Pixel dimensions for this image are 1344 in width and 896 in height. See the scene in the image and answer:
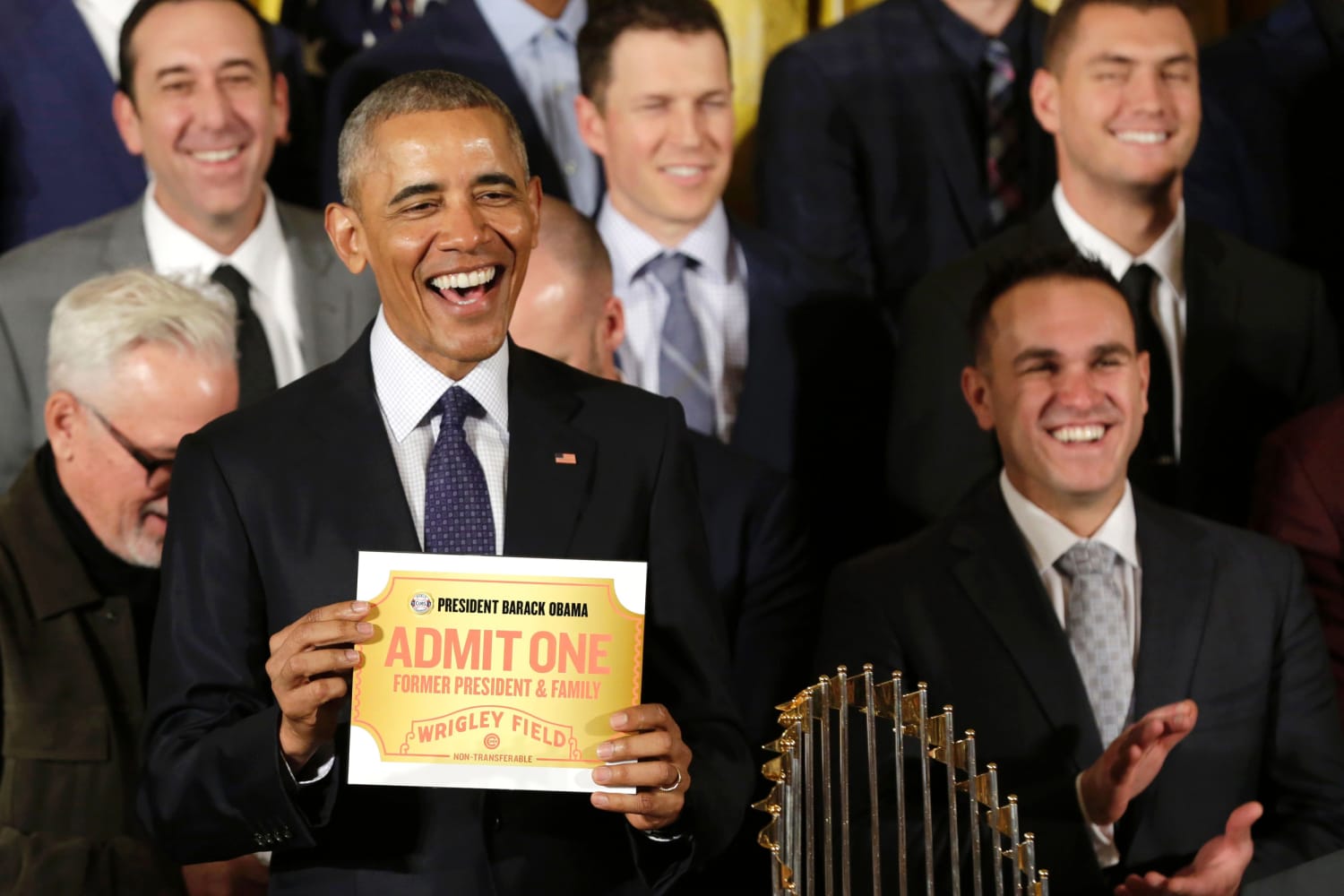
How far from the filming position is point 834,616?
3.01m

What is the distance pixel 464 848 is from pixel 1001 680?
1.29 meters

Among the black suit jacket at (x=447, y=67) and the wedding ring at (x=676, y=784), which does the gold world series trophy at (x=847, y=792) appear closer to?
the wedding ring at (x=676, y=784)

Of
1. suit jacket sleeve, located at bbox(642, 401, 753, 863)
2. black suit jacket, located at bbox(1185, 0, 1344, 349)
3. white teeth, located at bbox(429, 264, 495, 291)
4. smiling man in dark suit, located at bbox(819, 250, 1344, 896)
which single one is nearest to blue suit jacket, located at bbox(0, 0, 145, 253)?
white teeth, located at bbox(429, 264, 495, 291)

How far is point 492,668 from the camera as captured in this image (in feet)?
6.18

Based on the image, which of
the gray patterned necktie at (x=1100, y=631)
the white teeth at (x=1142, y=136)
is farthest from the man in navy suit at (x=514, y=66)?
the gray patterned necktie at (x=1100, y=631)

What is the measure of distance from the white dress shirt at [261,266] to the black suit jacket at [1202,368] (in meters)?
1.12

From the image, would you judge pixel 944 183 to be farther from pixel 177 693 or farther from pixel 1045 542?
pixel 177 693

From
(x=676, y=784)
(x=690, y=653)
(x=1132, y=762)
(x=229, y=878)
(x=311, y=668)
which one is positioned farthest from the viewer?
(x=229, y=878)

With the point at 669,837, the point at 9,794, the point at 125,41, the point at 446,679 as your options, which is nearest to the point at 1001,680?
the point at 669,837

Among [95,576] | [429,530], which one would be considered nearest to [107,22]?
[95,576]

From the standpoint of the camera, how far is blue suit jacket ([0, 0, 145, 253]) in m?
3.23

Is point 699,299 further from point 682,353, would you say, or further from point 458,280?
point 458,280

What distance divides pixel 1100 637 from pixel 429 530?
1.47 meters

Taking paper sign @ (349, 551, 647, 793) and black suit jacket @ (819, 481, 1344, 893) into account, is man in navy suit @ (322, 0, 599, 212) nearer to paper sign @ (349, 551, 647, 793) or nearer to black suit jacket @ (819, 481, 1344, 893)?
black suit jacket @ (819, 481, 1344, 893)
